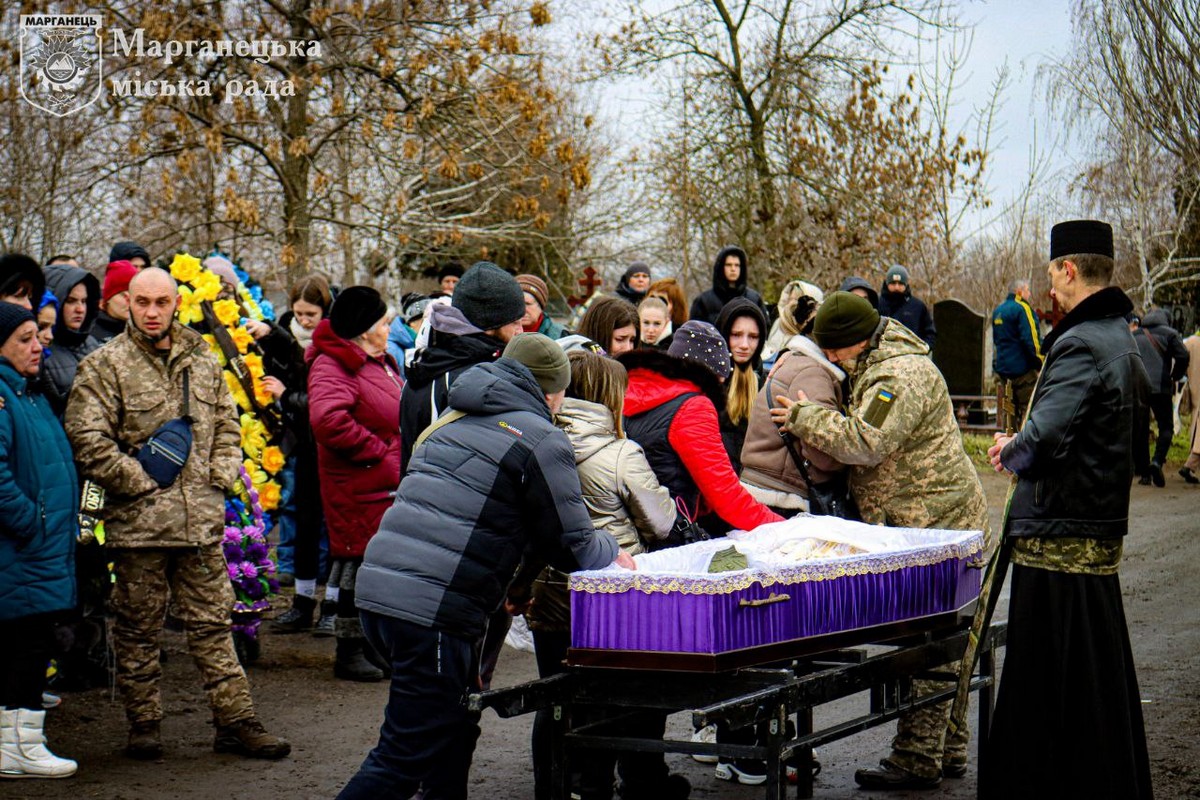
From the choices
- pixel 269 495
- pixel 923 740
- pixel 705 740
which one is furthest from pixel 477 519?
pixel 269 495

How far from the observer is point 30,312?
618 centimetres

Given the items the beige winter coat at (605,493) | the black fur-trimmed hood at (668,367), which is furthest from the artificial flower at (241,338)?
the beige winter coat at (605,493)

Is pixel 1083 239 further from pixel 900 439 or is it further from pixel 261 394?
pixel 261 394

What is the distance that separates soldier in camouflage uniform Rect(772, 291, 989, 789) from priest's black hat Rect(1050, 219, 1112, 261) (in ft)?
3.22

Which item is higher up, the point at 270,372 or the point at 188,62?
the point at 188,62

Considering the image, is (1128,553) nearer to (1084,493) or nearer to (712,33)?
(1084,493)

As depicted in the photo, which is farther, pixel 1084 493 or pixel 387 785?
pixel 1084 493

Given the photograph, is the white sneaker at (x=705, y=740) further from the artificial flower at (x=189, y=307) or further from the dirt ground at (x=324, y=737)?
the artificial flower at (x=189, y=307)

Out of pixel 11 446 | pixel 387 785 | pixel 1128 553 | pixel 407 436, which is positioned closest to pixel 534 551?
pixel 387 785

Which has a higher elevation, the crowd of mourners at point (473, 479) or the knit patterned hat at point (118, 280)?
the knit patterned hat at point (118, 280)

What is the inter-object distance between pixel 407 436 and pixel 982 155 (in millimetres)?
19757

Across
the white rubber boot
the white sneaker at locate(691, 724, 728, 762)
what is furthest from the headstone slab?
the white rubber boot

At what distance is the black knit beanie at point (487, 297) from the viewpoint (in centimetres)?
601

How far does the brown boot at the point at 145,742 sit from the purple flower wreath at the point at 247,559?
1.46 m
